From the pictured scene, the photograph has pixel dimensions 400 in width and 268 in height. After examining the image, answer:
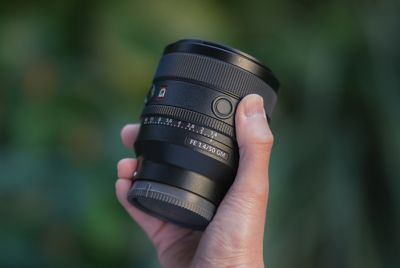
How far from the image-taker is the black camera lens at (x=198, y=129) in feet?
4.85

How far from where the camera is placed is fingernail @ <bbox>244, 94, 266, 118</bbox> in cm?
147

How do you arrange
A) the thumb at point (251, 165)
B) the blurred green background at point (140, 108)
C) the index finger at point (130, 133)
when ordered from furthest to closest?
1. the blurred green background at point (140, 108)
2. the index finger at point (130, 133)
3. the thumb at point (251, 165)

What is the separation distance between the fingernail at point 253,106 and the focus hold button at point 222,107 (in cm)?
3

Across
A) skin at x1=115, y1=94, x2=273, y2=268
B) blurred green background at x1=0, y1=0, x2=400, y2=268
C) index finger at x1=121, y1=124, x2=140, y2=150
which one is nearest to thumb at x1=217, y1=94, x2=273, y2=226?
skin at x1=115, y1=94, x2=273, y2=268

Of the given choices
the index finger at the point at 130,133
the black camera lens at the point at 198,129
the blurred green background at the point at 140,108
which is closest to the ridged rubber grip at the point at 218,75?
the black camera lens at the point at 198,129

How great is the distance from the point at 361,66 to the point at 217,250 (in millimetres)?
1663

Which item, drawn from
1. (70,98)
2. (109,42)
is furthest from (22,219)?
(109,42)

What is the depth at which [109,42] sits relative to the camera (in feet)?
9.56

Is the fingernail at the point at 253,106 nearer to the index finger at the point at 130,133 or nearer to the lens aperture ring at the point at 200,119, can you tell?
the lens aperture ring at the point at 200,119

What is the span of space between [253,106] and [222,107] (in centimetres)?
7

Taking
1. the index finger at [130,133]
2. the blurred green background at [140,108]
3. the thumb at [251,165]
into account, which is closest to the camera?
the thumb at [251,165]

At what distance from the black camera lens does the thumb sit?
0.11 feet

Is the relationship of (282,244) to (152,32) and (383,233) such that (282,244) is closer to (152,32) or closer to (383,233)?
(383,233)

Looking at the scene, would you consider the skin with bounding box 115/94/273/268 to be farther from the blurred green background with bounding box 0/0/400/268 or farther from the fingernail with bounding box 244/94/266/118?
the blurred green background with bounding box 0/0/400/268
